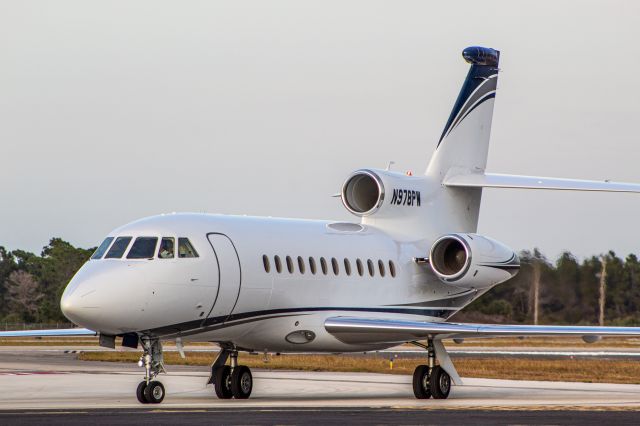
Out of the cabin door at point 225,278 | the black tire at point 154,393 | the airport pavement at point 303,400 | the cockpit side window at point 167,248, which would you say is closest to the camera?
the airport pavement at point 303,400

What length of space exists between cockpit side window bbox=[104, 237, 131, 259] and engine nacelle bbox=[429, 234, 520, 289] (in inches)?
310

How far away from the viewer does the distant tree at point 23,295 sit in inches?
2979

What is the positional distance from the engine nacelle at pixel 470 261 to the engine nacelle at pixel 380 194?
148cm

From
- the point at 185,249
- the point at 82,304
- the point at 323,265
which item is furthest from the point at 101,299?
the point at 323,265

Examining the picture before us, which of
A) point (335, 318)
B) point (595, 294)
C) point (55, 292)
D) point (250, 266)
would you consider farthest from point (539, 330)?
point (55, 292)

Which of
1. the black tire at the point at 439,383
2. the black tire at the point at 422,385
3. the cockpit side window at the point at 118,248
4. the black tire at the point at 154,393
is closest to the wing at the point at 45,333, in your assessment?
the cockpit side window at the point at 118,248

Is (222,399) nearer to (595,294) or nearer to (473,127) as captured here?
(473,127)

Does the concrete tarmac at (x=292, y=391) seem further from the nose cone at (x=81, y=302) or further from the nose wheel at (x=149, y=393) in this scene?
the nose cone at (x=81, y=302)

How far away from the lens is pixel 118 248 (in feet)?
74.7

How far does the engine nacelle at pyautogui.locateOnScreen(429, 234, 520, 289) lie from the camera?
27384 mm

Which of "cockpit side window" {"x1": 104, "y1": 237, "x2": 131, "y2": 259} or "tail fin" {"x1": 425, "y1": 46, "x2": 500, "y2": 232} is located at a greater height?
"tail fin" {"x1": 425, "y1": 46, "x2": 500, "y2": 232}

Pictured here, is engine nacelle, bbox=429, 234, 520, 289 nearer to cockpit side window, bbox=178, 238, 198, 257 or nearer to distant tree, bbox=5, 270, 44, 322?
cockpit side window, bbox=178, 238, 198, 257

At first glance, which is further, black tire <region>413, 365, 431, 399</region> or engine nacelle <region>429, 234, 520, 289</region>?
engine nacelle <region>429, 234, 520, 289</region>

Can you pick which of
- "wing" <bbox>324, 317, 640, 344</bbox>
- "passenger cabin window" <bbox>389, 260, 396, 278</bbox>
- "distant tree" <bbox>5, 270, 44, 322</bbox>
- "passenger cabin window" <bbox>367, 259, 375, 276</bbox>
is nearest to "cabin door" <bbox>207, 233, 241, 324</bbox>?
"wing" <bbox>324, 317, 640, 344</bbox>
